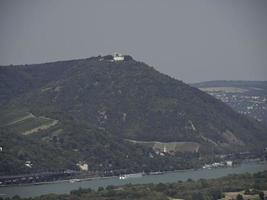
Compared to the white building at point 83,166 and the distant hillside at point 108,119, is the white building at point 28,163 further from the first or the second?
the white building at point 83,166

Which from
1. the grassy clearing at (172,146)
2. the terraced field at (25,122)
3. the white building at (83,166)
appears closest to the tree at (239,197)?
the white building at (83,166)

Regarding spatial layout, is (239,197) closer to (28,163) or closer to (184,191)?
(184,191)

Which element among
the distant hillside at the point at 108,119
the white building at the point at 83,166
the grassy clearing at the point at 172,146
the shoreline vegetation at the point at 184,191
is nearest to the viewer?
the shoreline vegetation at the point at 184,191

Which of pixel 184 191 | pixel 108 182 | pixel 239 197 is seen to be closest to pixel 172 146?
pixel 108 182

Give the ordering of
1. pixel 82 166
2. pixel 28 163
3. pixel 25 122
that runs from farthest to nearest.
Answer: pixel 25 122
pixel 82 166
pixel 28 163

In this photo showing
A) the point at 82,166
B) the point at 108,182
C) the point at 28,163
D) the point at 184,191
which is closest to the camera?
the point at 184,191

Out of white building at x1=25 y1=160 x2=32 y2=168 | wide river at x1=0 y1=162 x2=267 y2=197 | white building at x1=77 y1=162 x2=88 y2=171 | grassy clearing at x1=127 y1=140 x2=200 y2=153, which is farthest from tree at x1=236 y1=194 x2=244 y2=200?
grassy clearing at x1=127 y1=140 x2=200 y2=153

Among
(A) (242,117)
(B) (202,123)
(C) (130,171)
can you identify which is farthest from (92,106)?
(C) (130,171)
